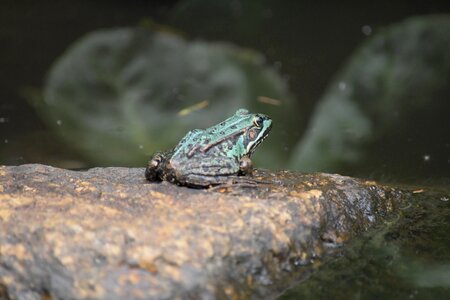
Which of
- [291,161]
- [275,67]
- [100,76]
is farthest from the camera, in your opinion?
[275,67]

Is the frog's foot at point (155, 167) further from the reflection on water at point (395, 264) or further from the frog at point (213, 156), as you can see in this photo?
the reflection on water at point (395, 264)

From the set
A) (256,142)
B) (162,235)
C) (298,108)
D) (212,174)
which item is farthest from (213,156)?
(298,108)

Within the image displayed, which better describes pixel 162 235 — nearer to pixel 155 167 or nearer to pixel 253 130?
pixel 155 167

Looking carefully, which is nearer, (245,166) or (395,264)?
(395,264)

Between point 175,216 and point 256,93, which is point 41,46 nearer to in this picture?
point 256,93

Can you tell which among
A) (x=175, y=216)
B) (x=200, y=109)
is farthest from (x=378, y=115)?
(x=175, y=216)

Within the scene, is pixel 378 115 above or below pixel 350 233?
above

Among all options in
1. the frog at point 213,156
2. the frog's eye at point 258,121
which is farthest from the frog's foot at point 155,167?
the frog's eye at point 258,121
